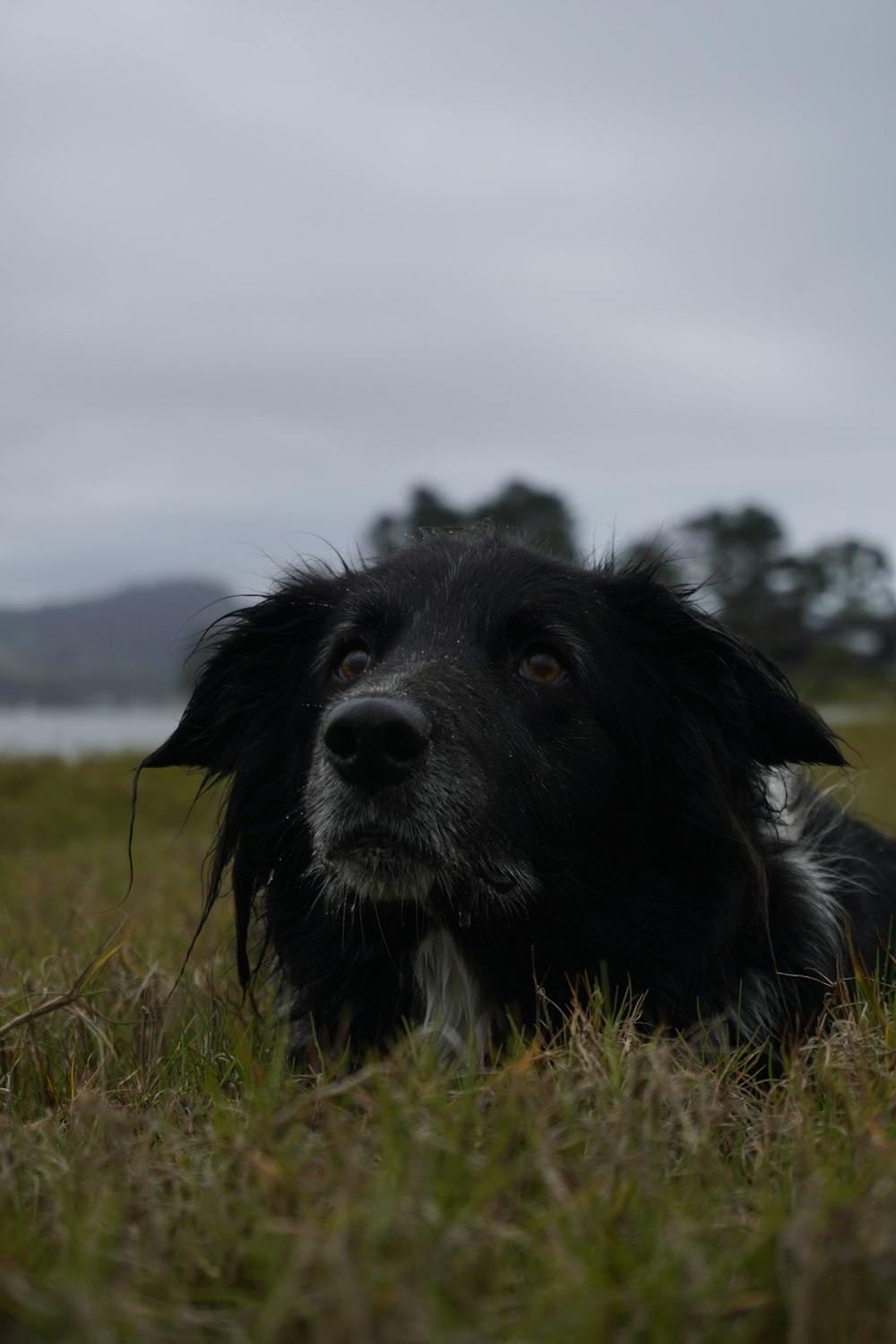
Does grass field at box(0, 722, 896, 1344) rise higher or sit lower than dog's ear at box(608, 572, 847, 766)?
lower

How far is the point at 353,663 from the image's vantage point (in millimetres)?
3916

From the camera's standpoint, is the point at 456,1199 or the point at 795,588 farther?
the point at 795,588

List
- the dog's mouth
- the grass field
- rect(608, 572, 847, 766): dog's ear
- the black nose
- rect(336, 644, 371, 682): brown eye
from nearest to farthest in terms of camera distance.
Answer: the grass field → the black nose → the dog's mouth → rect(608, 572, 847, 766): dog's ear → rect(336, 644, 371, 682): brown eye

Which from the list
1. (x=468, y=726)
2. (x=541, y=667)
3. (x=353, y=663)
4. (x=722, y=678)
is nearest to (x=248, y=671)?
(x=353, y=663)

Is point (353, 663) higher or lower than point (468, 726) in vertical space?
higher

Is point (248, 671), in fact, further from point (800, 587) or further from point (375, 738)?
point (800, 587)

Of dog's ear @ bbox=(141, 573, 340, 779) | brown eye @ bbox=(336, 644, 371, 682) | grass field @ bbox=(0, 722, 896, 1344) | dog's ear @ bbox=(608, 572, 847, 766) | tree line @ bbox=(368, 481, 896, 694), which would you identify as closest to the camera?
grass field @ bbox=(0, 722, 896, 1344)

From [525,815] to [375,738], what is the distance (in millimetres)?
570

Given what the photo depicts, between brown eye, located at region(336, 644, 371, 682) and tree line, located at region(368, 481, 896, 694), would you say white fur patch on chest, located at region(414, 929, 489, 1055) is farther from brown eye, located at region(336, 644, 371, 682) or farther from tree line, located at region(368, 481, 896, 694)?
tree line, located at region(368, 481, 896, 694)

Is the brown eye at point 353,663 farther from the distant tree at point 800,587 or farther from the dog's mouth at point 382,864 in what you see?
the distant tree at point 800,587

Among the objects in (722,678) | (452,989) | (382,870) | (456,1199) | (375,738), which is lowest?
(452,989)

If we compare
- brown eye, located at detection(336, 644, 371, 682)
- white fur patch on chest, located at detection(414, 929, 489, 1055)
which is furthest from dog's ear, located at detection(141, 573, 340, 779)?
white fur patch on chest, located at detection(414, 929, 489, 1055)

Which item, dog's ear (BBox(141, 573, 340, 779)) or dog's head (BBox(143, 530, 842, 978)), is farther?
dog's ear (BBox(141, 573, 340, 779))

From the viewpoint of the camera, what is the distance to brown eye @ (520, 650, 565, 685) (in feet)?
12.1
